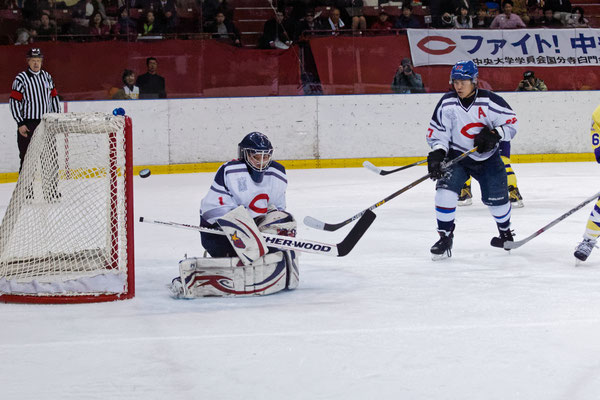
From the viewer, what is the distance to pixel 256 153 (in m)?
3.81

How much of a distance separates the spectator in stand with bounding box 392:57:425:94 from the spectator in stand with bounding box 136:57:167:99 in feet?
7.79

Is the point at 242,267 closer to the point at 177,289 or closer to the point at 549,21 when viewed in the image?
the point at 177,289

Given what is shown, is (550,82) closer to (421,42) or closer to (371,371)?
(421,42)

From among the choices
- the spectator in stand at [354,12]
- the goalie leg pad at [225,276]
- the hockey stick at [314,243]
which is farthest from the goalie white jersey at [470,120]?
the spectator in stand at [354,12]

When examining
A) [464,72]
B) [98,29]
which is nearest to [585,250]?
[464,72]

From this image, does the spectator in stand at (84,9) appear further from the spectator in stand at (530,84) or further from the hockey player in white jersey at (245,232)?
the hockey player in white jersey at (245,232)

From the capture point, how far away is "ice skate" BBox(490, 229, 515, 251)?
4.71 meters

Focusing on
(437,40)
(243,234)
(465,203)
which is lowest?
(465,203)

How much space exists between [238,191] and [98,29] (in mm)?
5533

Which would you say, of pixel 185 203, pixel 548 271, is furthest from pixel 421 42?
pixel 548 271

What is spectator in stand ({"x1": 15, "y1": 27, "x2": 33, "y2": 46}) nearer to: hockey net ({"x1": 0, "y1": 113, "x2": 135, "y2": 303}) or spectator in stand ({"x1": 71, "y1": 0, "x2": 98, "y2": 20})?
spectator in stand ({"x1": 71, "y1": 0, "x2": 98, "y2": 20})

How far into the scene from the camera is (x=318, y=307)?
3.66 m

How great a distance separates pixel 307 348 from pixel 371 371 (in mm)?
337

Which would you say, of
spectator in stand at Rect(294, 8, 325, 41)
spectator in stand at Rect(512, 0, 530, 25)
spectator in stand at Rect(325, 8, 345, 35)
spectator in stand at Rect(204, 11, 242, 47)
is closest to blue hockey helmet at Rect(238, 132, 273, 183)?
spectator in stand at Rect(204, 11, 242, 47)
